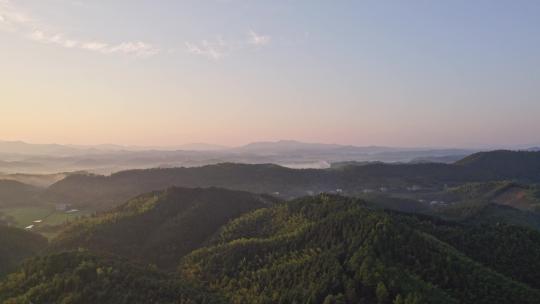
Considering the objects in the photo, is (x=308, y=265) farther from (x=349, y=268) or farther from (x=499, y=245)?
(x=499, y=245)

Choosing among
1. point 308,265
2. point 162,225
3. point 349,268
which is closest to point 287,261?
point 308,265

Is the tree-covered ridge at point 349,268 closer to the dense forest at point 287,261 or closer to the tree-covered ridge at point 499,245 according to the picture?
the dense forest at point 287,261

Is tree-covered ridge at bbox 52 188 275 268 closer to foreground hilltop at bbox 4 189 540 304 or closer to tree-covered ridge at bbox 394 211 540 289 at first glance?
foreground hilltop at bbox 4 189 540 304

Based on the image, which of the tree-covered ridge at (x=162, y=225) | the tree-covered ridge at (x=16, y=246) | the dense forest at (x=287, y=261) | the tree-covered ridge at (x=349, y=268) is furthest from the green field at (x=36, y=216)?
the tree-covered ridge at (x=349, y=268)

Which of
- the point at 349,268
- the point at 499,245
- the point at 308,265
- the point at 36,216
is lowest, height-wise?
the point at 36,216

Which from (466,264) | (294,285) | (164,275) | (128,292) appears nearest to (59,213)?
(164,275)

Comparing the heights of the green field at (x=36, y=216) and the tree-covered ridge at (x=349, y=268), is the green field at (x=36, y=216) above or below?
below
